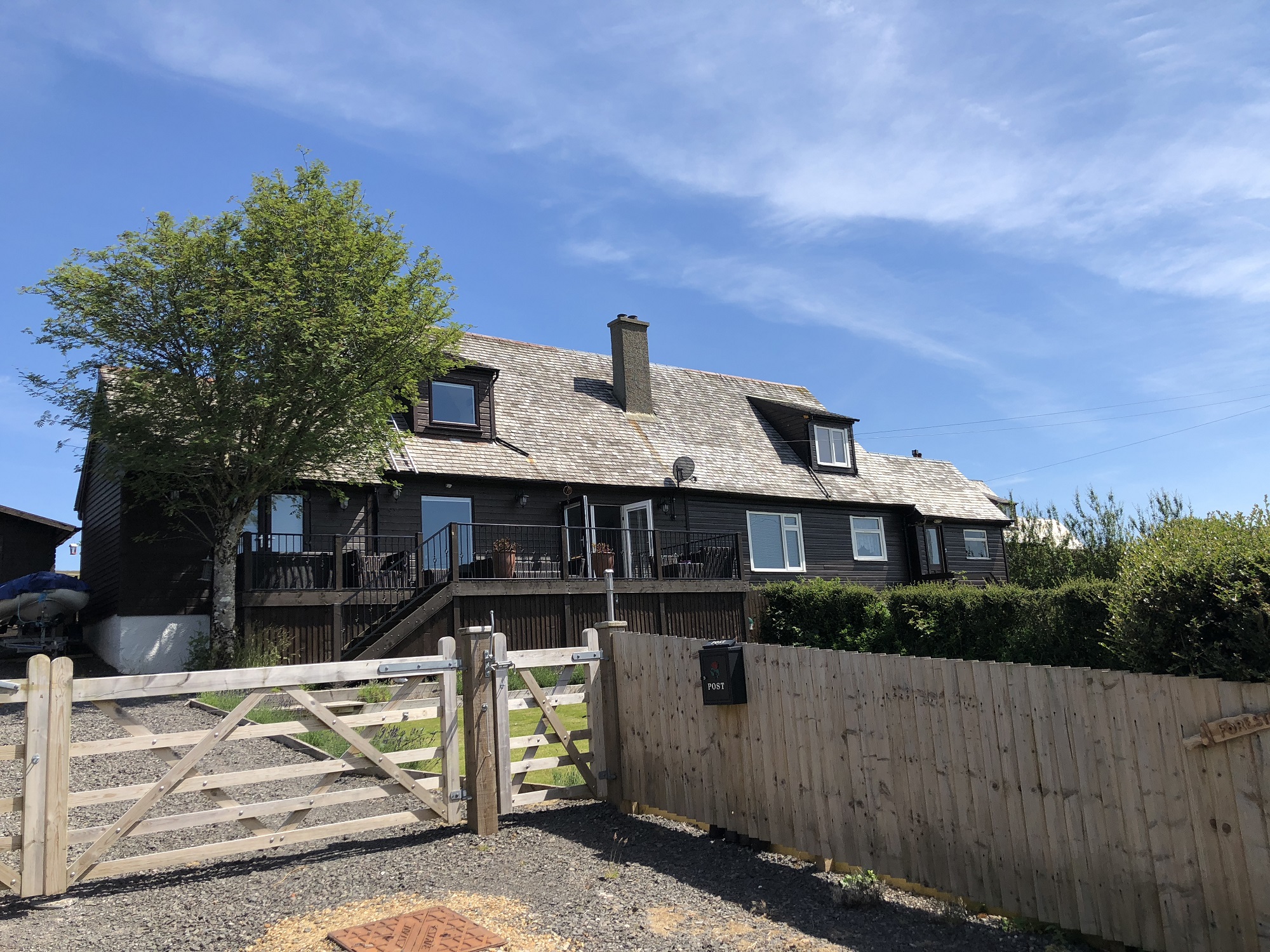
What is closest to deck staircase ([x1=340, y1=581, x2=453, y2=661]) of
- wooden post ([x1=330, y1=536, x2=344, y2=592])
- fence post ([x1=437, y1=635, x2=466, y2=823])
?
wooden post ([x1=330, y1=536, x2=344, y2=592])

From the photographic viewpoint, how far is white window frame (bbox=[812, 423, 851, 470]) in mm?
28266

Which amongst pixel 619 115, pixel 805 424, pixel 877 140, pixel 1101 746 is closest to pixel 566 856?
pixel 1101 746

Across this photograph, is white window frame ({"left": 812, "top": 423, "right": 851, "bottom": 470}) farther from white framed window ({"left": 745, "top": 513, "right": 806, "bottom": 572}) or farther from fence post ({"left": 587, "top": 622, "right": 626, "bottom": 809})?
fence post ({"left": 587, "top": 622, "right": 626, "bottom": 809})

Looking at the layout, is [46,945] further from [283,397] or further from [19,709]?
[283,397]

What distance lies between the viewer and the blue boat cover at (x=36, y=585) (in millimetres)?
19578

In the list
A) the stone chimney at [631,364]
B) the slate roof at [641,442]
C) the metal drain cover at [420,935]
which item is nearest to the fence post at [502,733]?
the metal drain cover at [420,935]

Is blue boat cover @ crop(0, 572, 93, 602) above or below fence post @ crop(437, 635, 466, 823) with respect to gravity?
above

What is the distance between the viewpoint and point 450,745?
7.09m

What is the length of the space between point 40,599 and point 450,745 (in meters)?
16.7

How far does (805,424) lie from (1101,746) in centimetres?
2384

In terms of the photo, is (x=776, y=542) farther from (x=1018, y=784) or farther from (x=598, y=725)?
(x=1018, y=784)

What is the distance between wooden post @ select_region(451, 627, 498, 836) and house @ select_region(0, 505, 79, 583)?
21.7 m

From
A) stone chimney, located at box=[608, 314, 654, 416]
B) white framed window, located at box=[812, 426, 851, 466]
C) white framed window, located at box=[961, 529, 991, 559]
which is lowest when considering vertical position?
white framed window, located at box=[961, 529, 991, 559]

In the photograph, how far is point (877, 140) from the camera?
37.0ft
